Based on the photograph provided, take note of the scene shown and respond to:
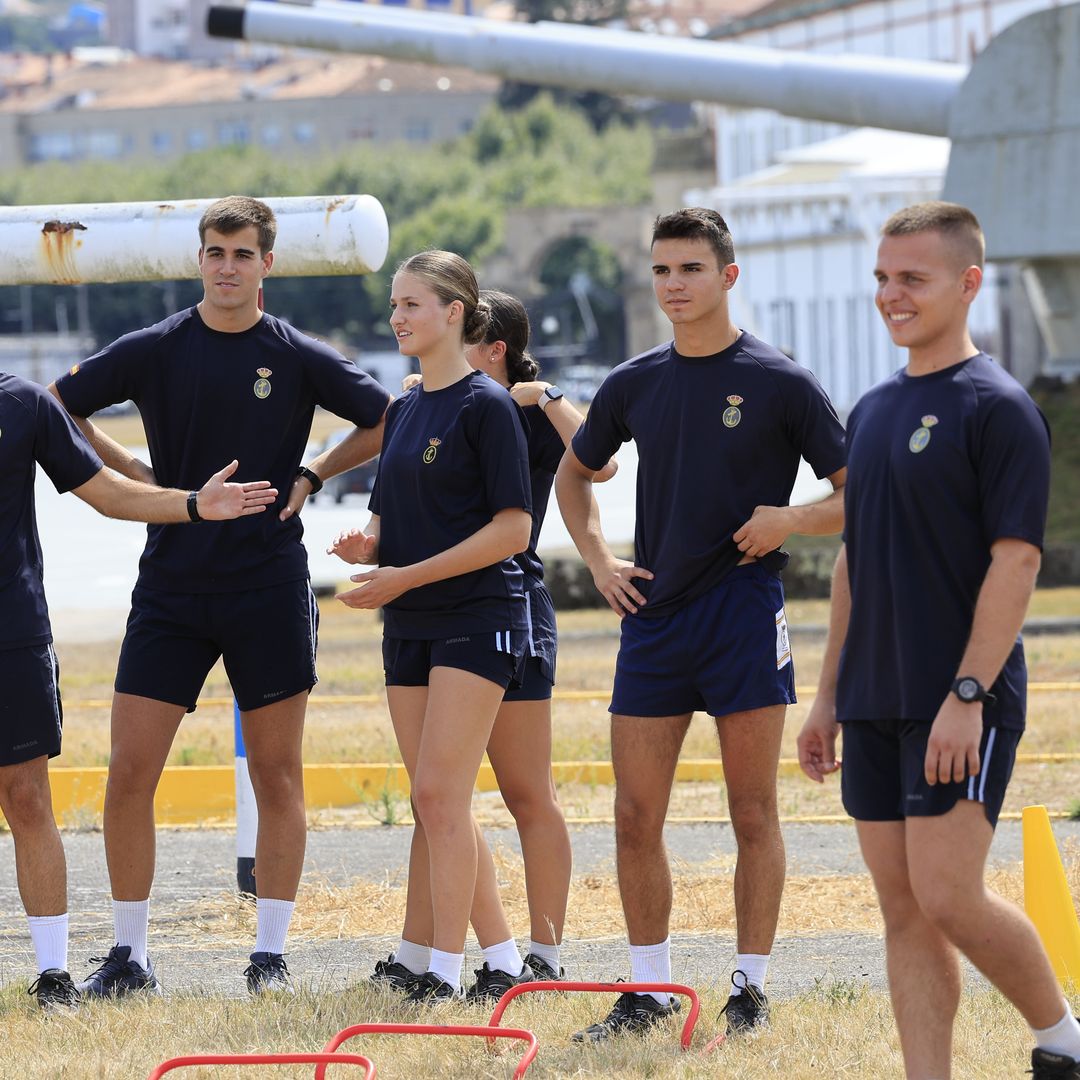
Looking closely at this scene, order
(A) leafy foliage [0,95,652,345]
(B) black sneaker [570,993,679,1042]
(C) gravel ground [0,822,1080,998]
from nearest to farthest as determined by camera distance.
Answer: (B) black sneaker [570,993,679,1042] → (C) gravel ground [0,822,1080,998] → (A) leafy foliage [0,95,652,345]

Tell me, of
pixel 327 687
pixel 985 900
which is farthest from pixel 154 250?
pixel 327 687

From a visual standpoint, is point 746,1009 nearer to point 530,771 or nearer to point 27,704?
point 530,771

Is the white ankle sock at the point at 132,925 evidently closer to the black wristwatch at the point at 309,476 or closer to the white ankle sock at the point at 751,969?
the black wristwatch at the point at 309,476

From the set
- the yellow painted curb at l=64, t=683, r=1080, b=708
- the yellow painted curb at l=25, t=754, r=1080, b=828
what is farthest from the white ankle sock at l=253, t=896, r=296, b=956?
the yellow painted curb at l=64, t=683, r=1080, b=708

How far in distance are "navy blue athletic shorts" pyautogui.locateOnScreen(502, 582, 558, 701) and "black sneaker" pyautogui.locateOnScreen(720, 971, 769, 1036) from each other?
1065 mm

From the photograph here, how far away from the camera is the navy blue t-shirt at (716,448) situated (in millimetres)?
5801

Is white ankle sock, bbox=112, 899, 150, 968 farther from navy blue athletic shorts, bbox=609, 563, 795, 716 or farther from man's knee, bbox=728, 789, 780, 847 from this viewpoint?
man's knee, bbox=728, 789, 780, 847

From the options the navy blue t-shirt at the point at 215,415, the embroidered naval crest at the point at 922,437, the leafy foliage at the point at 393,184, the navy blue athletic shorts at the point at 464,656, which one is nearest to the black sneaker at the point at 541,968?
the navy blue athletic shorts at the point at 464,656

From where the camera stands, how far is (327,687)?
15305mm

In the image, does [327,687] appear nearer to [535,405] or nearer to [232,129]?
[535,405]

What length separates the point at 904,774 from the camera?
4691 mm

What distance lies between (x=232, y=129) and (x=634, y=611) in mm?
142621

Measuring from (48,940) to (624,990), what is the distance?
1.71 meters

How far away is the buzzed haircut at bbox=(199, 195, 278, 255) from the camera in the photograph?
20.9 ft
